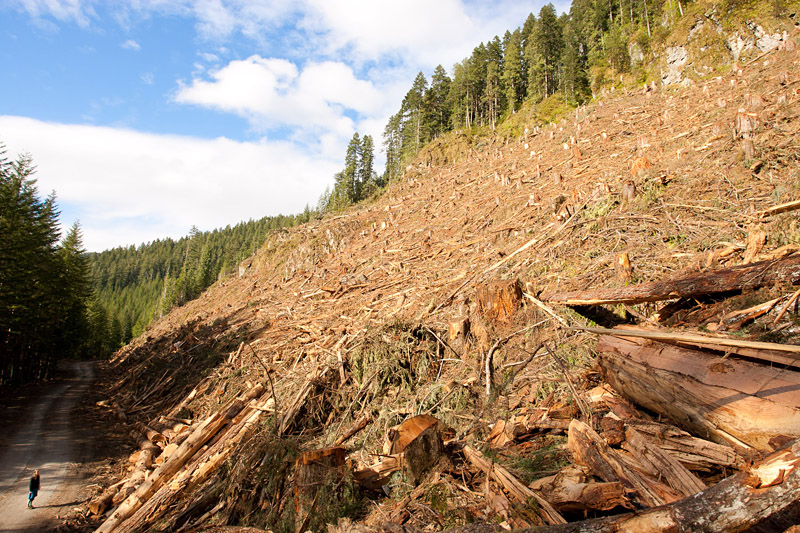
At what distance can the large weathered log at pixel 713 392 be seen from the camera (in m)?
2.69

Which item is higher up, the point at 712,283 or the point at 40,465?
the point at 712,283

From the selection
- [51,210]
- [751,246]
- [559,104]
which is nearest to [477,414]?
[751,246]

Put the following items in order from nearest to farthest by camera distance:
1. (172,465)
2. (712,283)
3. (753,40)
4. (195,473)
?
(712,283) < (195,473) < (172,465) < (753,40)

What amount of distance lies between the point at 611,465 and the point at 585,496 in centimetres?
55

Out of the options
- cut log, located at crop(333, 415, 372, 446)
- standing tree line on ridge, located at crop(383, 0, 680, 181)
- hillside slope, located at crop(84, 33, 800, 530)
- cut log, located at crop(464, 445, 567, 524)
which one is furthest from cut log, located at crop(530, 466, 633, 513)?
standing tree line on ridge, located at crop(383, 0, 680, 181)

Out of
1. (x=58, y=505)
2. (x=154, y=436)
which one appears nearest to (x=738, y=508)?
(x=58, y=505)

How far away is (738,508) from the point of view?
1.84 metres

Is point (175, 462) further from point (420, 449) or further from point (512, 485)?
point (512, 485)

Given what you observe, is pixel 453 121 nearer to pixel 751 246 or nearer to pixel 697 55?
pixel 697 55

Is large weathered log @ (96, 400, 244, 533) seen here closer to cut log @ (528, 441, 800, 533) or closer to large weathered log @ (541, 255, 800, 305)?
large weathered log @ (541, 255, 800, 305)

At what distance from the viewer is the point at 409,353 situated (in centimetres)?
727

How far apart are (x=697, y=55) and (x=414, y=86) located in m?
37.7

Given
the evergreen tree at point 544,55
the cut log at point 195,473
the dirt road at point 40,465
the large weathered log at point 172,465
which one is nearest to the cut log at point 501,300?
the cut log at point 195,473

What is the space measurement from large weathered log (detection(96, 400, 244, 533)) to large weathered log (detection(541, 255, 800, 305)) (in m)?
8.08
